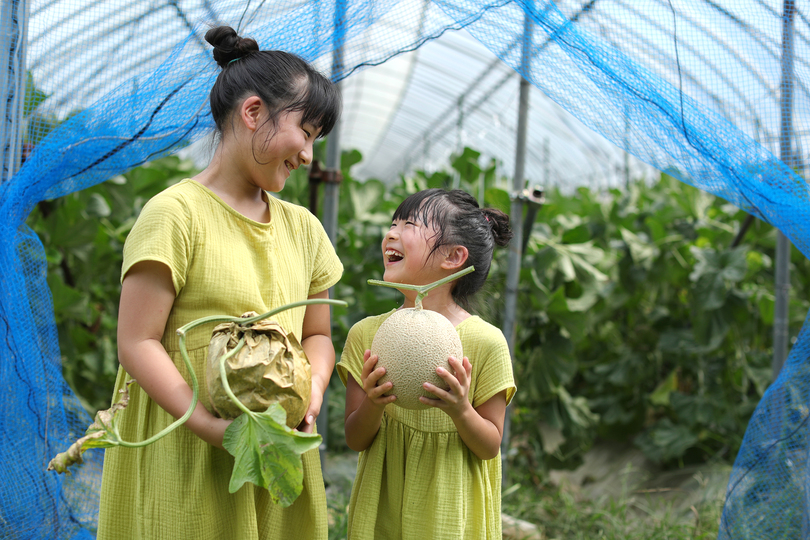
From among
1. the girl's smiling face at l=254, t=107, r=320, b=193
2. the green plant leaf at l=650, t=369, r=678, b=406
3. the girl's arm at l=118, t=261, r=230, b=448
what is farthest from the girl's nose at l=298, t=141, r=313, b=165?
the green plant leaf at l=650, t=369, r=678, b=406

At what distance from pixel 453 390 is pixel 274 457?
459mm

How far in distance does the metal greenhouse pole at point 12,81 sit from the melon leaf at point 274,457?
1.32 meters

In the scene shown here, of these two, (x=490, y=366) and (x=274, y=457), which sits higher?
(x=490, y=366)

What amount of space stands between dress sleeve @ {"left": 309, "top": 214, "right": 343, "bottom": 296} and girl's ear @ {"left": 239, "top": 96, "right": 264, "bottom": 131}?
0.36 m

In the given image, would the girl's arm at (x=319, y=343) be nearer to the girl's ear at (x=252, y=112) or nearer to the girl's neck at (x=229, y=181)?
the girl's neck at (x=229, y=181)

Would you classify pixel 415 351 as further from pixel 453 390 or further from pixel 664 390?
pixel 664 390

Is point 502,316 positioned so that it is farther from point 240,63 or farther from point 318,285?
point 240,63

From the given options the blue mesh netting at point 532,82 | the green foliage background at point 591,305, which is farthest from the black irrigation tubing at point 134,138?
the green foliage background at point 591,305

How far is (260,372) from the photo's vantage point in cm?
117

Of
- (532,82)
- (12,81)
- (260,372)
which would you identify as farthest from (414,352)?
(12,81)

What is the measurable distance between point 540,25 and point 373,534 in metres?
1.43

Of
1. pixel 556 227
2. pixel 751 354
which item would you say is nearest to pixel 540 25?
pixel 556 227

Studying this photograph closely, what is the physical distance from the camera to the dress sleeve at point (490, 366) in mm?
1610

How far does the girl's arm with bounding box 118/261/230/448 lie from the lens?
127cm
